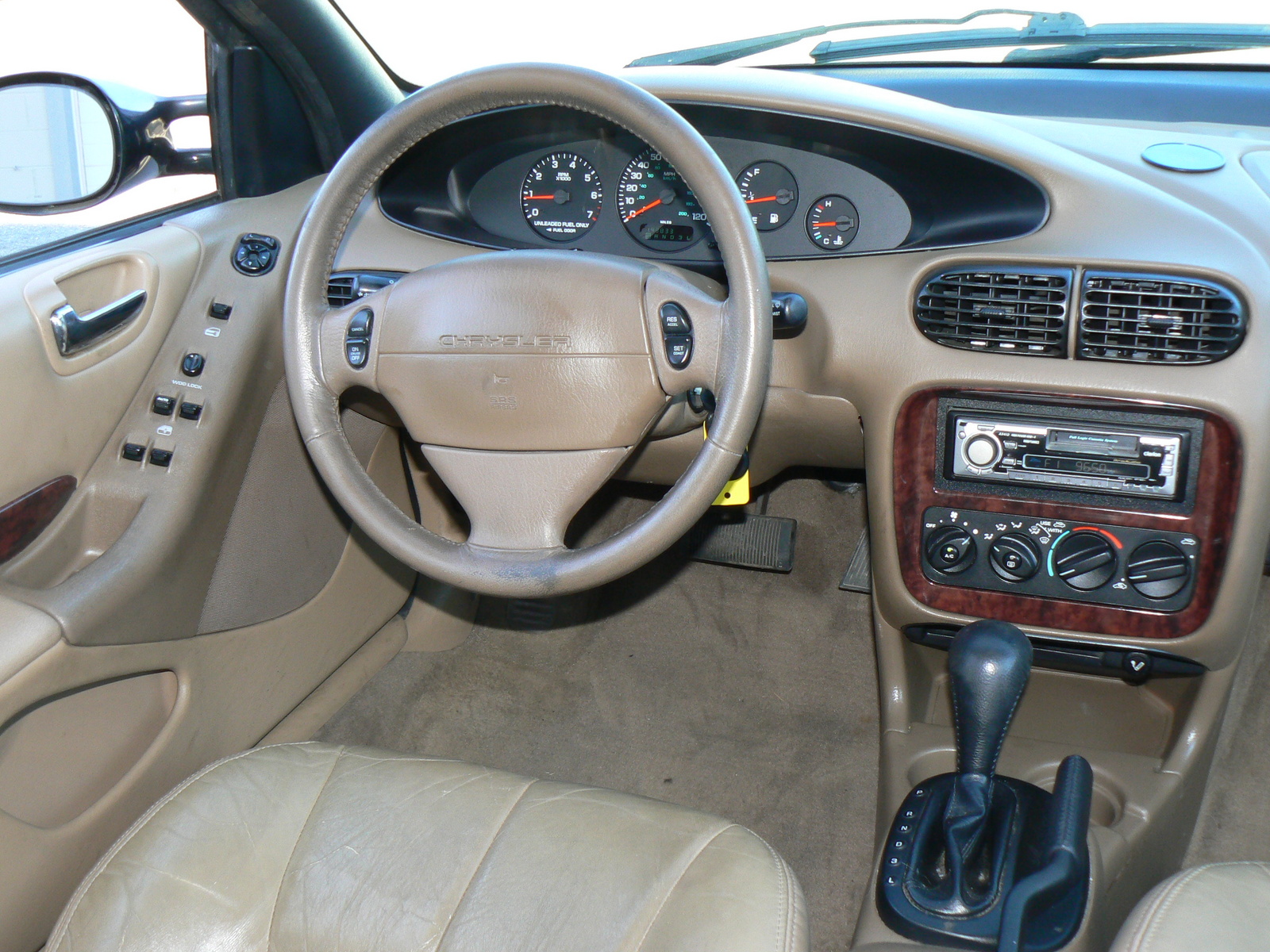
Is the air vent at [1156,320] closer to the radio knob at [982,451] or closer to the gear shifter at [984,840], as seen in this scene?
the radio knob at [982,451]

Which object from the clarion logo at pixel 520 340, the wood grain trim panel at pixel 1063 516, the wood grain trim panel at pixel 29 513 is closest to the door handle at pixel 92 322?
the wood grain trim panel at pixel 29 513

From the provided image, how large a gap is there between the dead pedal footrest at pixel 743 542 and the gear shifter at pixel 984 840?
1024 mm

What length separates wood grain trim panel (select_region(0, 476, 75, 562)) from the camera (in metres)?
1.56

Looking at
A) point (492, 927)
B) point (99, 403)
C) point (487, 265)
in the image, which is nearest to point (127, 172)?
point (99, 403)

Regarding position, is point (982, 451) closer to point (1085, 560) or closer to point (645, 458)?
point (1085, 560)

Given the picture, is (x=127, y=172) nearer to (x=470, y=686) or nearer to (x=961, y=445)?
(x=470, y=686)

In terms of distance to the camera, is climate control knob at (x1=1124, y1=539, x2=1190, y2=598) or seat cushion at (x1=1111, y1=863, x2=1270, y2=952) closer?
seat cushion at (x1=1111, y1=863, x2=1270, y2=952)

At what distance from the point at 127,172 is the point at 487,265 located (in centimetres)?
88

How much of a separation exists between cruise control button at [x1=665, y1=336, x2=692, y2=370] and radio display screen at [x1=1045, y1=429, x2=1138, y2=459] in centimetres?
61

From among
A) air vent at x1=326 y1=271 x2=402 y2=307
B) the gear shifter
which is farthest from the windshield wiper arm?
air vent at x1=326 y1=271 x2=402 y2=307

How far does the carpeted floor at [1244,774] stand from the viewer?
2006 millimetres

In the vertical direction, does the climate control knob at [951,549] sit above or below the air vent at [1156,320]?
below

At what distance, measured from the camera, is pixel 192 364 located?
5.92 ft

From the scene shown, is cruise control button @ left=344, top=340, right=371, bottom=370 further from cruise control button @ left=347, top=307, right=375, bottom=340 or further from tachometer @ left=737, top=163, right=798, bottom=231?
tachometer @ left=737, top=163, right=798, bottom=231
